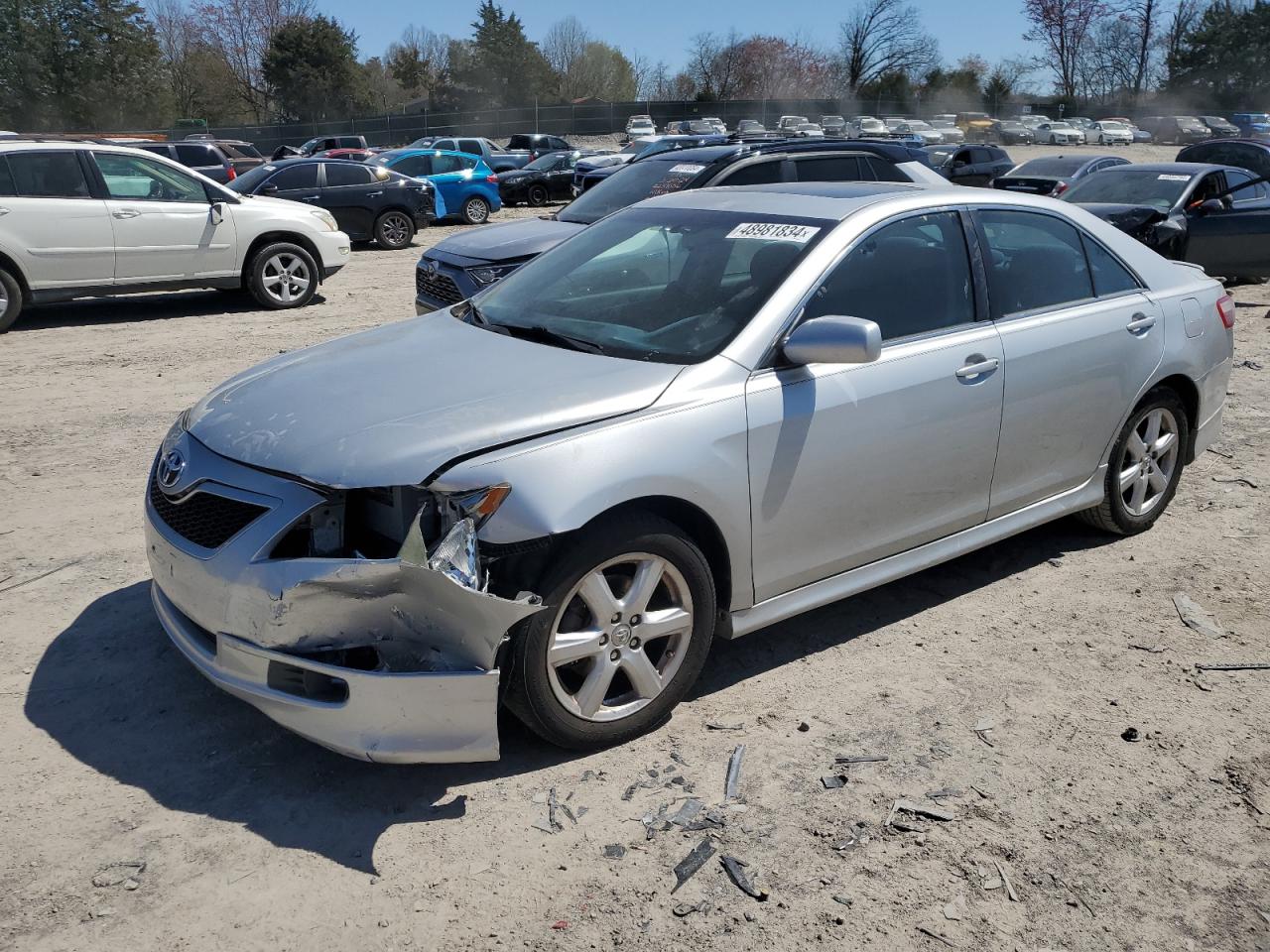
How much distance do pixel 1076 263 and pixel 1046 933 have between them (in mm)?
3107

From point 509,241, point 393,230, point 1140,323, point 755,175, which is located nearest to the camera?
point 1140,323

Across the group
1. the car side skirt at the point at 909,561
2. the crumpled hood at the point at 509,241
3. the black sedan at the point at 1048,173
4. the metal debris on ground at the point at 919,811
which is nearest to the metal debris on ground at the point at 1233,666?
the car side skirt at the point at 909,561

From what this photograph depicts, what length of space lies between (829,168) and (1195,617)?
21.1ft

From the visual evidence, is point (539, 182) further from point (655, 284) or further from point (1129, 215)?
point (655, 284)

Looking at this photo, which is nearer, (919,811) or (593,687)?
(919,811)

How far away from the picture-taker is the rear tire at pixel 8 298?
10.4 meters

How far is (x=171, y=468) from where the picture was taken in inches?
143

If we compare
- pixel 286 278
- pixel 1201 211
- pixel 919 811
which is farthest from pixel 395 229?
pixel 919 811

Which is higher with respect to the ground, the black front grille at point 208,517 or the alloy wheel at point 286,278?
the black front grille at point 208,517

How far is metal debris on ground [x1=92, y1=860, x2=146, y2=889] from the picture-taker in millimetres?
2883

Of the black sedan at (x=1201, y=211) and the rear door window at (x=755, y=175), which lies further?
the black sedan at (x=1201, y=211)

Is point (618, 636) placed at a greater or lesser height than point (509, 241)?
lesser

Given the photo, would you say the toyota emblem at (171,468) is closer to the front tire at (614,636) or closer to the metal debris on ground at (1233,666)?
the front tire at (614,636)

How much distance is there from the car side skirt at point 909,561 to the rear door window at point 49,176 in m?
9.35
